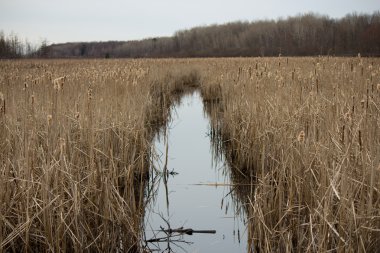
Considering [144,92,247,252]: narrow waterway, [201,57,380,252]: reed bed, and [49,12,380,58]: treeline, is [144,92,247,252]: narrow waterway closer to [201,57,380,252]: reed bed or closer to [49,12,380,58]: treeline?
[201,57,380,252]: reed bed

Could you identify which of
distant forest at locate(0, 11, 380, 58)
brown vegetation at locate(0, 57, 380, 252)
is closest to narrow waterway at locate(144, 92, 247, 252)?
brown vegetation at locate(0, 57, 380, 252)

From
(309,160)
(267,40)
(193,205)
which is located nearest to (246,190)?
Result: (193,205)

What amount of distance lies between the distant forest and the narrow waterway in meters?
32.3

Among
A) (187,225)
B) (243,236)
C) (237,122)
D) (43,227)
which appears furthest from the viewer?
(237,122)

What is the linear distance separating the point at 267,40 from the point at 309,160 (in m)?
64.9

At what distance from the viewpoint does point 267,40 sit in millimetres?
64312

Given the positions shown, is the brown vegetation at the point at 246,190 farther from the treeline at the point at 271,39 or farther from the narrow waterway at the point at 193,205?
the treeline at the point at 271,39

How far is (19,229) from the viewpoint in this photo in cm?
214

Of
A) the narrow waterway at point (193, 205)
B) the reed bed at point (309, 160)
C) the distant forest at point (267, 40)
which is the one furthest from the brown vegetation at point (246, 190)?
the distant forest at point (267, 40)

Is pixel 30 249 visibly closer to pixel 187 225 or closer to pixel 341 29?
pixel 187 225

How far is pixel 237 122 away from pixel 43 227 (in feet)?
11.1

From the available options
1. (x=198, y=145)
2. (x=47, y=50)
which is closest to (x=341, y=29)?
(x=47, y=50)

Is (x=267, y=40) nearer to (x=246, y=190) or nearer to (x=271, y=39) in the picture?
(x=271, y=39)

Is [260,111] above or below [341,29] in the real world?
below
